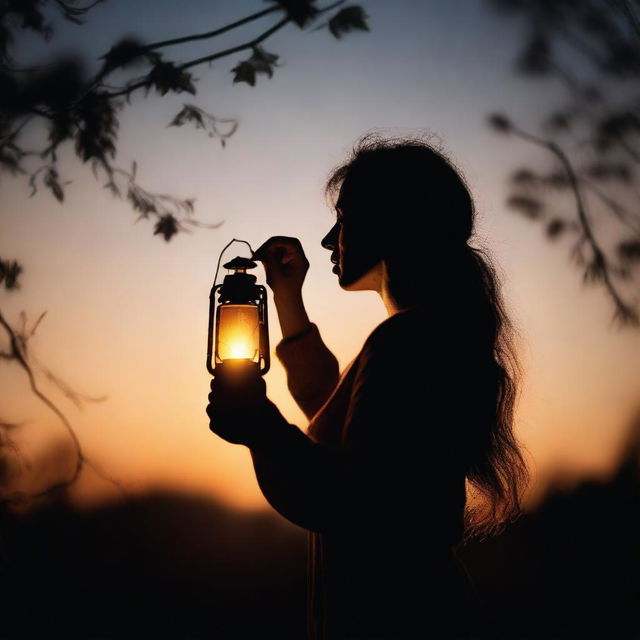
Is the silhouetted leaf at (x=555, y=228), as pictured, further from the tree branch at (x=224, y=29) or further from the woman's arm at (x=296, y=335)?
the tree branch at (x=224, y=29)

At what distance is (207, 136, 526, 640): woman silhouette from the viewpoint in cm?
100

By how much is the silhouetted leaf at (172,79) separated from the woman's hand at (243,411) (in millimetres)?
1408

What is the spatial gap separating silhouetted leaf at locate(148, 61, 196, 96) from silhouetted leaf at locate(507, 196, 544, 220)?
53.4 inches

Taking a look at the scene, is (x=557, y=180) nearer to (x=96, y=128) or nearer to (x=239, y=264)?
(x=239, y=264)

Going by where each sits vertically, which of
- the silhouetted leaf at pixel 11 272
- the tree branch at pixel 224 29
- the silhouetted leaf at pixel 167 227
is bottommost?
the silhouetted leaf at pixel 11 272

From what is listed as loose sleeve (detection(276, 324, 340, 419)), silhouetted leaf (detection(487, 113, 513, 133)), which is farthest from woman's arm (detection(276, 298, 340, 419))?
silhouetted leaf (detection(487, 113, 513, 133))

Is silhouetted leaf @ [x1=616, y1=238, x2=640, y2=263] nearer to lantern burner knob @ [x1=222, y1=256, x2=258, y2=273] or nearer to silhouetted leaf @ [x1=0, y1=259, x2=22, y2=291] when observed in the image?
lantern burner knob @ [x1=222, y1=256, x2=258, y2=273]

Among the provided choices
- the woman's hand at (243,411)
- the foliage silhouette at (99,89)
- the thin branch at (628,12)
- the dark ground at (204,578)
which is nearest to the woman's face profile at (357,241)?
the woman's hand at (243,411)

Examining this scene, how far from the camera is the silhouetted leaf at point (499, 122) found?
81.0 inches

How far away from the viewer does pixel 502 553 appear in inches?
86.1

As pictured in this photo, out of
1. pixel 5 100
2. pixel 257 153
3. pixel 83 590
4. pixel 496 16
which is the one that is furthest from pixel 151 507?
pixel 496 16

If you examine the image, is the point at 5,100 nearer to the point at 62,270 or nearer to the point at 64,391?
the point at 62,270

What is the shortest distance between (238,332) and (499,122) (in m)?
1.48

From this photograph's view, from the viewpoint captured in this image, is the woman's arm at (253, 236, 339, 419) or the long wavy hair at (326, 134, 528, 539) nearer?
the long wavy hair at (326, 134, 528, 539)
